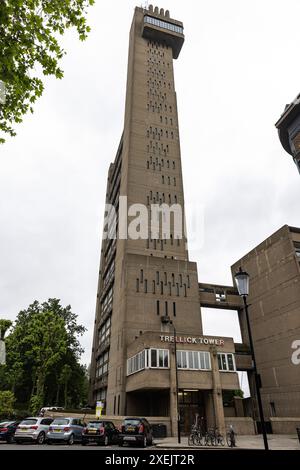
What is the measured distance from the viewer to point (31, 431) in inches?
715

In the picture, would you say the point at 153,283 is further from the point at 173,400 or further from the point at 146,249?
the point at 173,400

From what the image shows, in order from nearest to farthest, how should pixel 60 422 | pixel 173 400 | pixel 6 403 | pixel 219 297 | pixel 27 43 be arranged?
pixel 27 43 → pixel 60 422 → pixel 173 400 → pixel 6 403 → pixel 219 297

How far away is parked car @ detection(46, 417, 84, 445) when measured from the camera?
59.8 feet

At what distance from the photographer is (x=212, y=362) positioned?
109ft

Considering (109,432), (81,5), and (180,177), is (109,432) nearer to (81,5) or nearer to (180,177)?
(81,5)

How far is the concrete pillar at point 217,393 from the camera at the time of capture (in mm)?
30516

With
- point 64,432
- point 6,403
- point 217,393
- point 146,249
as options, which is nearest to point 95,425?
point 64,432

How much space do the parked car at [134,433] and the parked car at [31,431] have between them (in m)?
4.52

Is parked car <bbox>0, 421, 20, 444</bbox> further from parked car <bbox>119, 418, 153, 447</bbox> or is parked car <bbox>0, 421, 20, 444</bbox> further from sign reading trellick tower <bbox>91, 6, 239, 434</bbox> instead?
sign reading trellick tower <bbox>91, 6, 239, 434</bbox>

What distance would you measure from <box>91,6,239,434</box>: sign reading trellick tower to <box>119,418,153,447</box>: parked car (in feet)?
30.8

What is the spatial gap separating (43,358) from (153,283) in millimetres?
18412

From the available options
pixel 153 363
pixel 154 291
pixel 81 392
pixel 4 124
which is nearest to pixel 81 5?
pixel 4 124

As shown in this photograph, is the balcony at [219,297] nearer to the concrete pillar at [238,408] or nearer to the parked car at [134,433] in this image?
the concrete pillar at [238,408]

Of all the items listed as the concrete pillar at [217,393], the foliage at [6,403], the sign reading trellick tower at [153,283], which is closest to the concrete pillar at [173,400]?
the sign reading trellick tower at [153,283]
